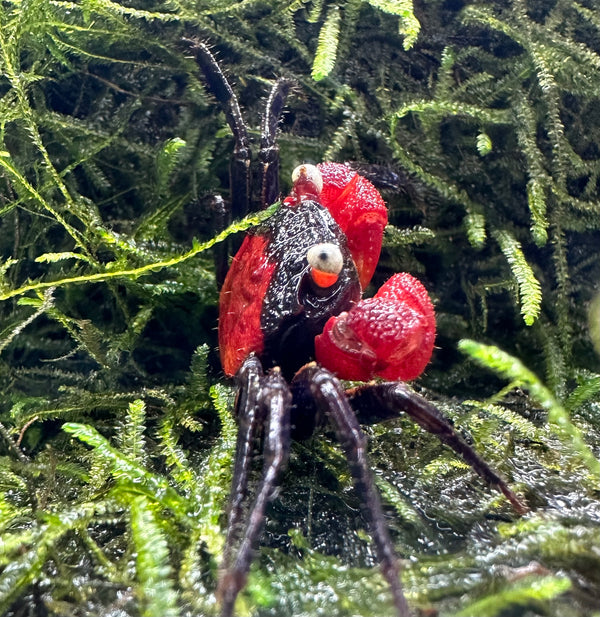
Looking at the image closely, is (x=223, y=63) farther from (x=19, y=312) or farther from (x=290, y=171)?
(x=19, y=312)

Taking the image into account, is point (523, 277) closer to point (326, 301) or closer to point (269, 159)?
point (326, 301)

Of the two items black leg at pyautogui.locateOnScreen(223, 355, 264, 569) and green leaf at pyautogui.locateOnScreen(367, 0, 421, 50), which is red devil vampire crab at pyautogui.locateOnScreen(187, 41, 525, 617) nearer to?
black leg at pyautogui.locateOnScreen(223, 355, 264, 569)

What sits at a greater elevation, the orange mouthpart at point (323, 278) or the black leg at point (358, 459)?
the orange mouthpart at point (323, 278)

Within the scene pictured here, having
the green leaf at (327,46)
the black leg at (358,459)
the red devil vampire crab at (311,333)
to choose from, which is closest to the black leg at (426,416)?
the red devil vampire crab at (311,333)

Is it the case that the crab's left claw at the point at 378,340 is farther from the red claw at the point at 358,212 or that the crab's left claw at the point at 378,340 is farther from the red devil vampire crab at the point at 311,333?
the red claw at the point at 358,212

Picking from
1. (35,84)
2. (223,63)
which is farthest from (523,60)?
(35,84)

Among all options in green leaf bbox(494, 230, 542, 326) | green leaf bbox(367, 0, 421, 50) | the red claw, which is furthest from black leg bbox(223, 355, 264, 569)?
green leaf bbox(367, 0, 421, 50)
